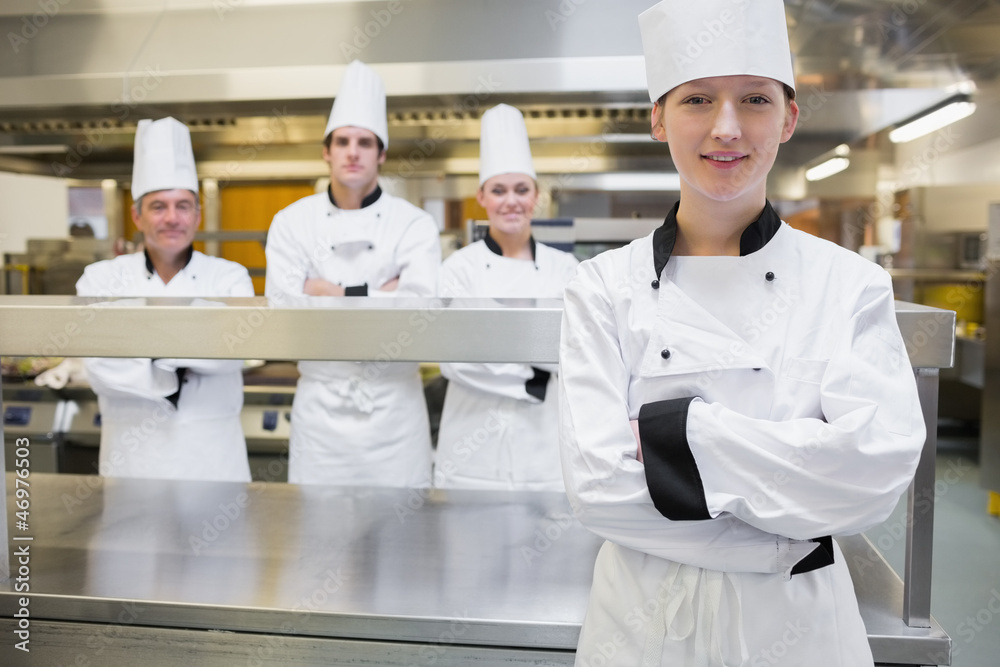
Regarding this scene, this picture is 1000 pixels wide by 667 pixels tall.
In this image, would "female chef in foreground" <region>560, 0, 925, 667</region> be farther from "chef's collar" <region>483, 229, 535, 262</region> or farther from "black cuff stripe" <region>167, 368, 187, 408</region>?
"chef's collar" <region>483, 229, 535, 262</region>

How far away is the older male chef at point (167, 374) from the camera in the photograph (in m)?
2.05

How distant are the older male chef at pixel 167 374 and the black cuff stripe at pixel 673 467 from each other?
60.7 inches

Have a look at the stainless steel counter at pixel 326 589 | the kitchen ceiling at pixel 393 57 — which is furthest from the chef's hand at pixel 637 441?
the kitchen ceiling at pixel 393 57

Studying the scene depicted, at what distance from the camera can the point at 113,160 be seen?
4.70 metres

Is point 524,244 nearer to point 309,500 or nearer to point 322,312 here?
point 309,500

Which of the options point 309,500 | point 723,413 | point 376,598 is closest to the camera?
point 723,413

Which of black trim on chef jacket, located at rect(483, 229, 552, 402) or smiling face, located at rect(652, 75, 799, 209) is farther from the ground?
smiling face, located at rect(652, 75, 799, 209)

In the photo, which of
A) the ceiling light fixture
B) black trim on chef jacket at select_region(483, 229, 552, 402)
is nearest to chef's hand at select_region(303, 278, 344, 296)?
black trim on chef jacket at select_region(483, 229, 552, 402)

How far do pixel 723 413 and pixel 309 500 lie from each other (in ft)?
3.57

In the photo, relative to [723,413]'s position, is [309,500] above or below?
below

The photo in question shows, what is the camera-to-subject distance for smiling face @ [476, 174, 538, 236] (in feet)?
8.17

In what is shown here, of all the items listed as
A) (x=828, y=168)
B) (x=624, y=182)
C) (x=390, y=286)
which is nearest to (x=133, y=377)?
(x=390, y=286)

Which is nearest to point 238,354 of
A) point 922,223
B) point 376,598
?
point 376,598

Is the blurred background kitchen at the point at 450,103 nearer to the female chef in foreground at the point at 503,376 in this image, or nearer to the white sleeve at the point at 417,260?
the female chef in foreground at the point at 503,376
